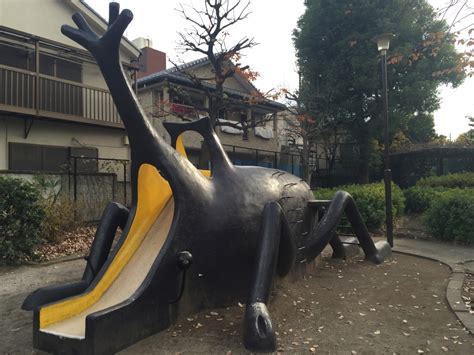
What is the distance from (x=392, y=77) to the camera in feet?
66.2

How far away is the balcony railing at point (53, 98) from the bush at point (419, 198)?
10.3 m

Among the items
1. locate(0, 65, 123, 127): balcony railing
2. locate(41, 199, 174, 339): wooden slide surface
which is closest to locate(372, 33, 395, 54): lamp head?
locate(41, 199, 174, 339): wooden slide surface

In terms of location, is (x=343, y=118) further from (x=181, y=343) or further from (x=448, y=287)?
(x=181, y=343)

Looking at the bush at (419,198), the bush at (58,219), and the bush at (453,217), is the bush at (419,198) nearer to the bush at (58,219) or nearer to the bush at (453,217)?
the bush at (453,217)

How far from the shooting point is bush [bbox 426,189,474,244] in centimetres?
1030

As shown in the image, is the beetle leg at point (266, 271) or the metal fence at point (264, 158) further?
the metal fence at point (264, 158)

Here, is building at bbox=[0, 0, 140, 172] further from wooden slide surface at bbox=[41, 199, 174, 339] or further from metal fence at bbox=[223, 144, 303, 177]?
wooden slide surface at bbox=[41, 199, 174, 339]

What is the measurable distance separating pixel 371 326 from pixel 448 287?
224cm

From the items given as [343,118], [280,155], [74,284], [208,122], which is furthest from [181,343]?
[280,155]

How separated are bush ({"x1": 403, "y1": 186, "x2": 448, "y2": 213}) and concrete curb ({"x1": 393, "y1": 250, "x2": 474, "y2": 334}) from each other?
20.0 feet

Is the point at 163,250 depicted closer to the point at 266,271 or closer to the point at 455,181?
the point at 266,271

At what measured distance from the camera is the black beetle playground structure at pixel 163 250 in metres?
3.68

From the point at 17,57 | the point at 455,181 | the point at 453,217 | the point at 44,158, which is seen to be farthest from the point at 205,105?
the point at 453,217

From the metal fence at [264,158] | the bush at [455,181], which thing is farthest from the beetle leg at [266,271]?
the metal fence at [264,158]
